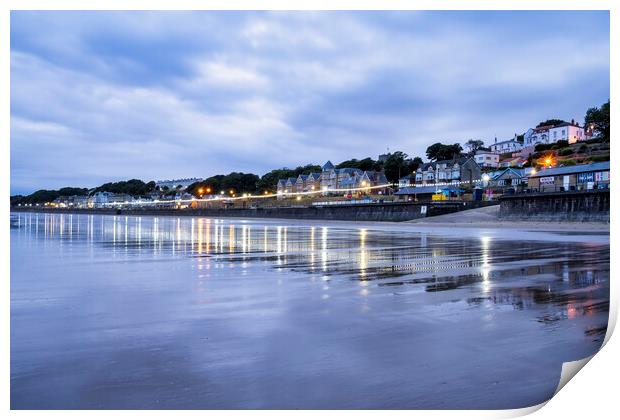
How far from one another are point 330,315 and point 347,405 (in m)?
2.74

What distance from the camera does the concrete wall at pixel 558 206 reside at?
35119 millimetres

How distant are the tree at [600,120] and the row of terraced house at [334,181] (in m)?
53.8

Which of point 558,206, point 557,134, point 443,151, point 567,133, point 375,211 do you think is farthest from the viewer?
point 443,151

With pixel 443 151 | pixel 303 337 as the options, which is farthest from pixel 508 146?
pixel 303 337

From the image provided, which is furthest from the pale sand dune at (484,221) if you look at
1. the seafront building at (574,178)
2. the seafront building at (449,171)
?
the seafront building at (449,171)

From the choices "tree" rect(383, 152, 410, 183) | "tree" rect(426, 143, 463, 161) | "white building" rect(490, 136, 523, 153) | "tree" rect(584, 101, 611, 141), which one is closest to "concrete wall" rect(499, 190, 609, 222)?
"tree" rect(584, 101, 611, 141)

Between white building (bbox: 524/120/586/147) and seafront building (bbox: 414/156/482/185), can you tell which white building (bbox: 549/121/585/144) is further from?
seafront building (bbox: 414/156/482/185)

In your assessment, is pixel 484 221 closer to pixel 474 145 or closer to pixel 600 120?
pixel 600 120

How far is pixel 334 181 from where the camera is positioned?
501ft

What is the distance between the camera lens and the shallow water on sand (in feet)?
13.0

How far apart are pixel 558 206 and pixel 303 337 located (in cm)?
3969

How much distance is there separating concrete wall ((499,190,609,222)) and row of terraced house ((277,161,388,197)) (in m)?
85.9
